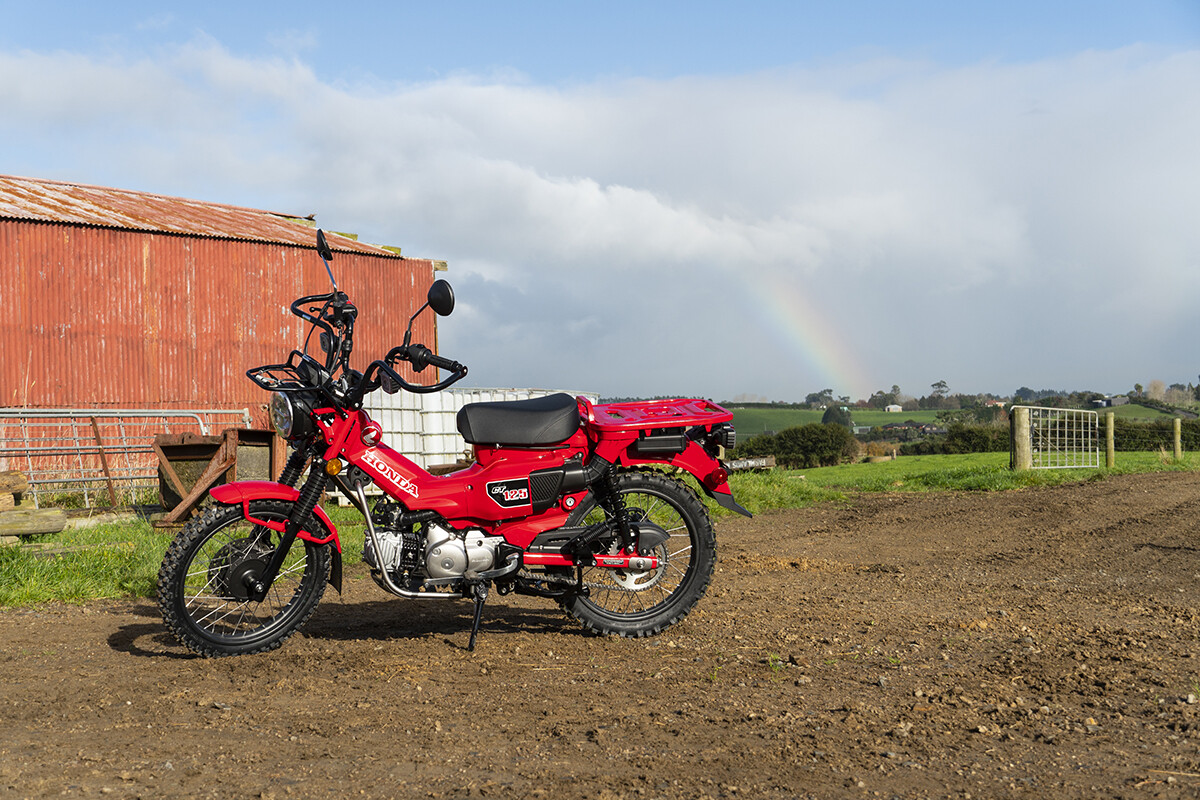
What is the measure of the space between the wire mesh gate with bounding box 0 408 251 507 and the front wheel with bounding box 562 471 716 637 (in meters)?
9.09

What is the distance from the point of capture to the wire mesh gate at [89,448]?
13.0 metres

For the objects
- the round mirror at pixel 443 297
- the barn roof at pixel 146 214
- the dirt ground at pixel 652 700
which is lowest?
the dirt ground at pixel 652 700

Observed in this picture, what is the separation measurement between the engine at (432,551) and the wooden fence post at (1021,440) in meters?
13.9

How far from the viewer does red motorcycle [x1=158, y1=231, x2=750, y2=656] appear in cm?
475

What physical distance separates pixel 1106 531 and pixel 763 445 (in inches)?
658

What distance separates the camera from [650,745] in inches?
133

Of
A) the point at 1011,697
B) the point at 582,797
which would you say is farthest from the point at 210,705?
A: the point at 1011,697

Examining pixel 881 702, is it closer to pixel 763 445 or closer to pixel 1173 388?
pixel 763 445

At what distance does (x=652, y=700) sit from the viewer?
3947 millimetres

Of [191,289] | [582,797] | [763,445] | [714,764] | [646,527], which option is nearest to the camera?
[582,797]

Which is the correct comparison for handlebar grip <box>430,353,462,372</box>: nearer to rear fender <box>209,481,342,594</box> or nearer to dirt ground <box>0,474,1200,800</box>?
rear fender <box>209,481,342,594</box>

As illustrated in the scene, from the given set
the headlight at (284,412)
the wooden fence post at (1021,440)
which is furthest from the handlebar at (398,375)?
the wooden fence post at (1021,440)

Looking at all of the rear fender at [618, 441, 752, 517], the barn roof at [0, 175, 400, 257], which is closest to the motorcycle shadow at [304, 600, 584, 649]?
the rear fender at [618, 441, 752, 517]

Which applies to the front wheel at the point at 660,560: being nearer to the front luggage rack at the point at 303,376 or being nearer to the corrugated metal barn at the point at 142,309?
the front luggage rack at the point at 303,376
